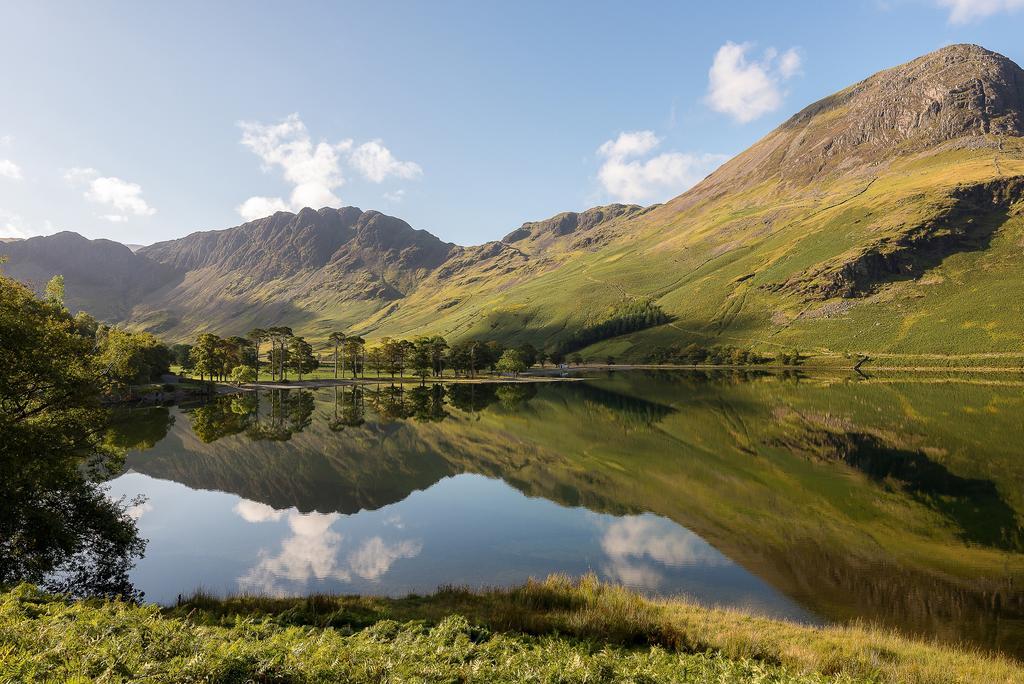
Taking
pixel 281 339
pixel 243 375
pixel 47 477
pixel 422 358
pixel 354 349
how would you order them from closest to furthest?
1. pixel 47 477
2. pixel 243 375
3. pixel 281 339
4. pixel 422 358
5. pixel 354 349

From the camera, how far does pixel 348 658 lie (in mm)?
12633

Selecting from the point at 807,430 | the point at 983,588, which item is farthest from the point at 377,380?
the point at 983,588

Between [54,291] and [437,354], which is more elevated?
[54,291]

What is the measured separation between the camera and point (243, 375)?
15138 cm

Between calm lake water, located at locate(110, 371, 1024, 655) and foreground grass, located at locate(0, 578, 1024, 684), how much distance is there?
6.28 m

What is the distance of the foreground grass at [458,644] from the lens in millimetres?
10938

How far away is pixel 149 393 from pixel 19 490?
98.9 meters

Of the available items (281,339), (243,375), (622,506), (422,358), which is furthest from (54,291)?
(281,339)

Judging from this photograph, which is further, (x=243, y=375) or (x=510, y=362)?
(x=510, y=362)

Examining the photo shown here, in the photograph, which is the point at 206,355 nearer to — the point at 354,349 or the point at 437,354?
the point at 354,349

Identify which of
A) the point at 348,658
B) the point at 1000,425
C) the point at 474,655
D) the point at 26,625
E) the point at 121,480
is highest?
the point at 26,625

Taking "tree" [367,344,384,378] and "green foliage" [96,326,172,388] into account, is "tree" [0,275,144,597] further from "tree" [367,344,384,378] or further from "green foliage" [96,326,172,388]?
"tree" [367,344,384,378]

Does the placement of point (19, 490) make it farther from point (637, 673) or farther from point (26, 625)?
point (637, 673)

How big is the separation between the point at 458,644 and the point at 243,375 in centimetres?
16006
